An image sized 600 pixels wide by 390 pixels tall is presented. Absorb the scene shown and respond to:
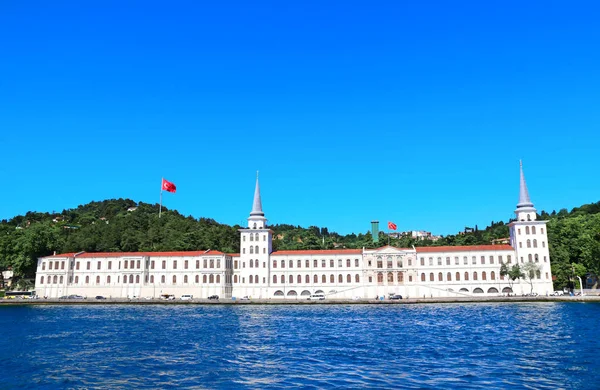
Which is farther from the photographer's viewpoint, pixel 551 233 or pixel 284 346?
pixel 551 233

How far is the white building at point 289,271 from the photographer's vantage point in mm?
82500

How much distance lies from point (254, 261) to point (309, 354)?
58680mm

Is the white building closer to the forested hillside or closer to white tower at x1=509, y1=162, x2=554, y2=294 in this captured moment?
white tower at x1=509, y1=162, x2=554, y2=294

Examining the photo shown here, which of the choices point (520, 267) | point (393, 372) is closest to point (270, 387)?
point (393, 372)

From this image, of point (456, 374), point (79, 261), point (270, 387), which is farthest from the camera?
point (79, 261)

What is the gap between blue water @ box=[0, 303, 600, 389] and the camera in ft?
72.4

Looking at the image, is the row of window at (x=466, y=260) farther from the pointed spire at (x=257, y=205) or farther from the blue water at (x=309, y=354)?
the blue water at (x=309, y=354)

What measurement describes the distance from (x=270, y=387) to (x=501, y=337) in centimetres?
2006

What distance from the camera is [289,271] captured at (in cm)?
8719

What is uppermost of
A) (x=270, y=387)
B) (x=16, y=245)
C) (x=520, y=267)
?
(x=16, y=245)

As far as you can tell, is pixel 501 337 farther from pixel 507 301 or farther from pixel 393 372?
pixel 507 301

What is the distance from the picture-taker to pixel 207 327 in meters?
43.5

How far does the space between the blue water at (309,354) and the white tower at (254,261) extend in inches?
1521

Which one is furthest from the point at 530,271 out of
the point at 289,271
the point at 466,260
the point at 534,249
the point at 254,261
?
the point at 254,261
